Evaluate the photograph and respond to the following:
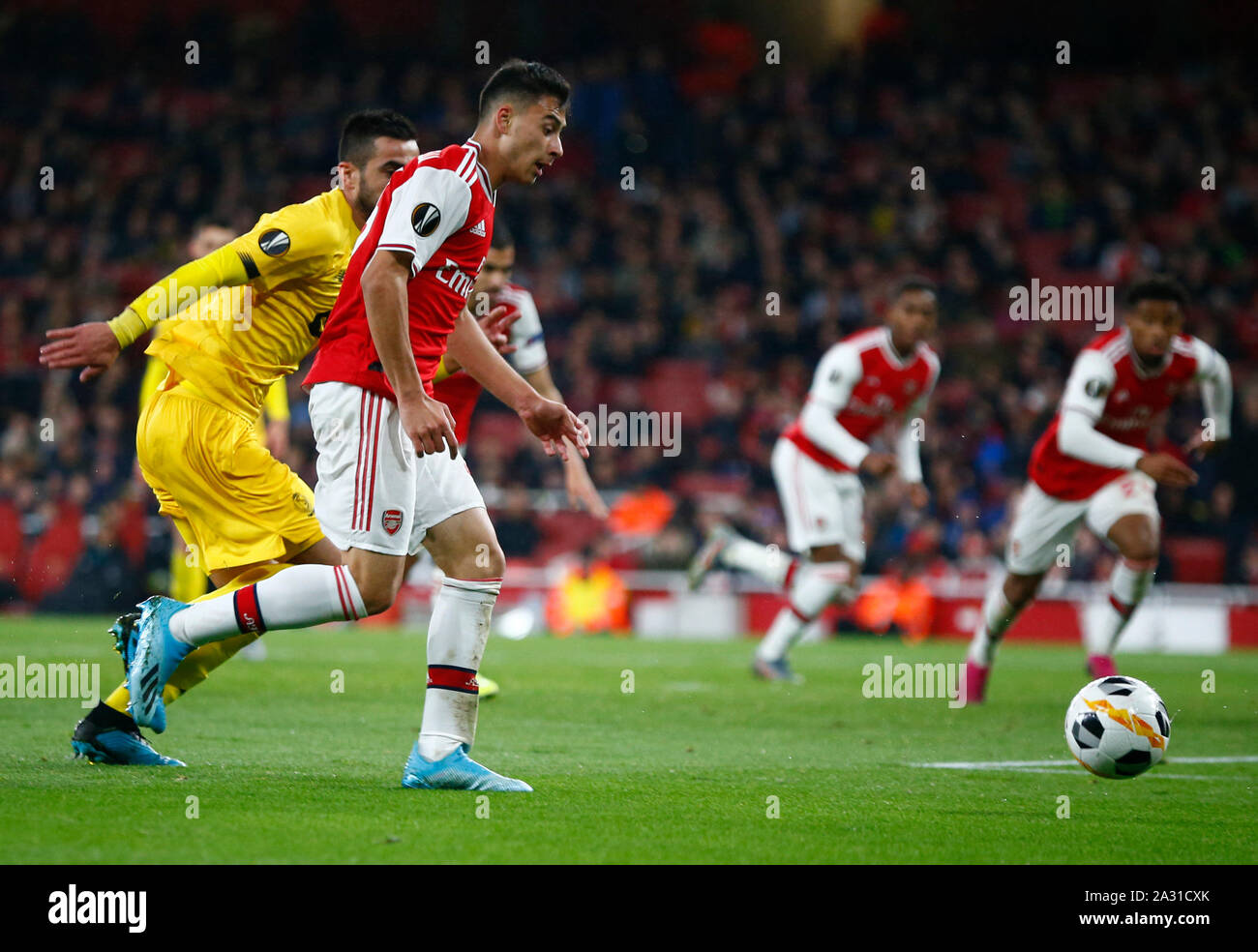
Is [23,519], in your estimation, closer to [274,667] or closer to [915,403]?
[274,667]

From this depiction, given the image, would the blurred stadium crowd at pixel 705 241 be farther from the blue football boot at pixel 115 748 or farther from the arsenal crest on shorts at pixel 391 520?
the arsenal crest on shorts at pixel 391 520

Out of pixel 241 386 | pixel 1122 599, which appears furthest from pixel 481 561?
pixel 1122 599

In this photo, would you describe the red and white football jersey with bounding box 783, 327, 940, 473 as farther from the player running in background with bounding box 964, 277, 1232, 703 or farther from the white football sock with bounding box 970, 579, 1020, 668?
the white football sock with bounding box 970, 579, 1020, 668

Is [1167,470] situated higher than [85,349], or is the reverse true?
[85,349]

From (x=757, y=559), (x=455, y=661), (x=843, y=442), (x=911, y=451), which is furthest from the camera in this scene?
(x=757, y=559)

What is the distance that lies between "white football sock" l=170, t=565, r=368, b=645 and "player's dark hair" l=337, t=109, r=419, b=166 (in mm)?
1821

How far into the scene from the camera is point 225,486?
6180 mm

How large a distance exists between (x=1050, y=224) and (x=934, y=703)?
15.9 m

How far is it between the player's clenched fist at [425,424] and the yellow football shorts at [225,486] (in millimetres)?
1265

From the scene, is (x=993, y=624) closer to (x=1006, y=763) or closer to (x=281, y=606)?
(x=1006, y=763)

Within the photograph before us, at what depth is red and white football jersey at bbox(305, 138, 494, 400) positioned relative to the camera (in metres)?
5.24

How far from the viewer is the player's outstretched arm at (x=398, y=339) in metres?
5.09

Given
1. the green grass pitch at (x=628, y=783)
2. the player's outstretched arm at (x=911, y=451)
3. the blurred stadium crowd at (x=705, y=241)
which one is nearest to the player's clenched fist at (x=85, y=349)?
the green grass pitch at (x=628, y=783)

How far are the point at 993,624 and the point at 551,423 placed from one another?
506 cm
